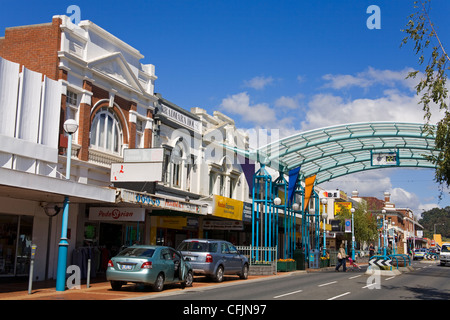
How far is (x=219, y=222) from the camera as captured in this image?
32.3 meters

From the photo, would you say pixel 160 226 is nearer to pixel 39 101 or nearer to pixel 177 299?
pixel 39 101

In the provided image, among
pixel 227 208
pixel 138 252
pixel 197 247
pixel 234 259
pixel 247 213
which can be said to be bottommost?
pixel 234 259

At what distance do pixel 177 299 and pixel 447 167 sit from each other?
9214 millimetres

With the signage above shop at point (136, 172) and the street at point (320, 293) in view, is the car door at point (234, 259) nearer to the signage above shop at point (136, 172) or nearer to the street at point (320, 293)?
the street at point (320, 293)

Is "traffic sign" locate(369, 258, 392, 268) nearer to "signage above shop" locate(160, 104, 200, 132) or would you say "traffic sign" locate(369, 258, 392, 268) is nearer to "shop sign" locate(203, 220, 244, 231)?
"shop sign" locate(203, 220, 244, 231)

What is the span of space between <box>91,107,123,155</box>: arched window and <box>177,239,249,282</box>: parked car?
621cm

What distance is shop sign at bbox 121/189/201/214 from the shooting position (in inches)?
776

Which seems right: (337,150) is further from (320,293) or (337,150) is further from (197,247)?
(320,293)

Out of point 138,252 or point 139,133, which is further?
point 139,133

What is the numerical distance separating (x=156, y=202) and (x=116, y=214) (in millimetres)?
1739

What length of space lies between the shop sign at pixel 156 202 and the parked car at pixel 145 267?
265 centimetres

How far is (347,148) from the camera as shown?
37.8 meters

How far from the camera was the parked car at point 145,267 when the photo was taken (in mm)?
16625

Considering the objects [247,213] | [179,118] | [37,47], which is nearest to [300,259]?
[247,213]
